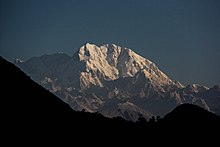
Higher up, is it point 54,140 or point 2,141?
point 54,140

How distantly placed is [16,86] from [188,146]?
47284 mm

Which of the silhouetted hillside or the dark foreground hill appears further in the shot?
the silhouetted hillside

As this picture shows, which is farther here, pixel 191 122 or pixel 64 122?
pixel 191 122

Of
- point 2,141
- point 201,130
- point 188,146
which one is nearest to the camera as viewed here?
point 2,141

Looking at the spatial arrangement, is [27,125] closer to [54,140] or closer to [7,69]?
[54,140]

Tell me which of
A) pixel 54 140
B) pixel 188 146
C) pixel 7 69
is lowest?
pixel 54 140

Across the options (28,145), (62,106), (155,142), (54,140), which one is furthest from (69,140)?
(62,106)

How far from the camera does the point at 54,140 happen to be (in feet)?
303

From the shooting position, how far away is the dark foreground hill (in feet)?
308

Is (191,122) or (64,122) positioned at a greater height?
(191,122)

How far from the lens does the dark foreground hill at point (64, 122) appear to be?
93887 mm

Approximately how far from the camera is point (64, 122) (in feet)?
352

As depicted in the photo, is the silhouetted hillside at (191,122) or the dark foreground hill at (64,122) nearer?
the dark foreground hill at (64,122)

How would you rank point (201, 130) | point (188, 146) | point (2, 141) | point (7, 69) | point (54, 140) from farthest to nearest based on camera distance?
point (7, 69) → point (201, 130) → point (188, 146) → point (54, 140) → point (2, 141)
